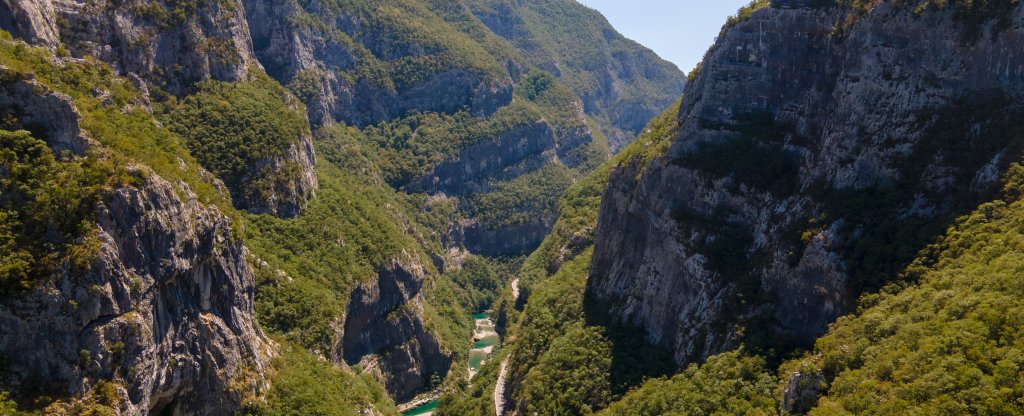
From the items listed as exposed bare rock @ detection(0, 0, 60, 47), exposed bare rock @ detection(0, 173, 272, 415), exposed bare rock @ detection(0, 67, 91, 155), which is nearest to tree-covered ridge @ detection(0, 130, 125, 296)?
exposed bare rock @ detection(0, 173, 272, 415)

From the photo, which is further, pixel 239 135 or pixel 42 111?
pixel 239 135

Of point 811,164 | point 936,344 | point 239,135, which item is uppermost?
point 239,135

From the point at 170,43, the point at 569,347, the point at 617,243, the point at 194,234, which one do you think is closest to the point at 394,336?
the point at 569,347

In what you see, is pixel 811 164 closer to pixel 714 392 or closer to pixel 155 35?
pixel 714 392

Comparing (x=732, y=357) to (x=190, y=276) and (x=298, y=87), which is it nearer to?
(x=190, y=276)

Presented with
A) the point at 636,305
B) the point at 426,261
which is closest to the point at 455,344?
the point at 426,261

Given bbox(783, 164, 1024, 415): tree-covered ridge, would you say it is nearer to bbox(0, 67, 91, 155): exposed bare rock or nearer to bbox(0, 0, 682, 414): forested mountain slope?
bbox(0, 0, 682, 414): forested mountain slope
